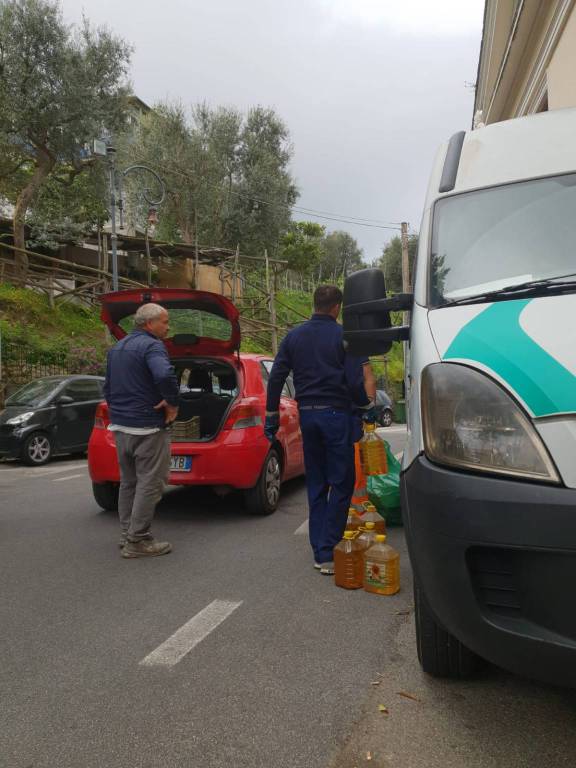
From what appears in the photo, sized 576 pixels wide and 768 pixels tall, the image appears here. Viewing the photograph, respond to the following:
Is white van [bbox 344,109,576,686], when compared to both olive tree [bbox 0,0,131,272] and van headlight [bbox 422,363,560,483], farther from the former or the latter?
olive tree [bbox 0,0,131,272]

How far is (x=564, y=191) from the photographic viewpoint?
9.41 feet

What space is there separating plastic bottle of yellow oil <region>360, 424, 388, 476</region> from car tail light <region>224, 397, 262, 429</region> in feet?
4.38

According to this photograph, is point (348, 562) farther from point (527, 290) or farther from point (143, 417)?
point (527, 290)

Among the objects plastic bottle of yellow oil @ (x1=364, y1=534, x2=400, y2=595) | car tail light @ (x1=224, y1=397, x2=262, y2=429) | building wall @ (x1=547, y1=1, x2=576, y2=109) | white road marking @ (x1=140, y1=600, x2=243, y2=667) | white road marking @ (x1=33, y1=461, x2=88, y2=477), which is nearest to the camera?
white road marking @ (x1=140, y1=600, x2=243, y2=667)

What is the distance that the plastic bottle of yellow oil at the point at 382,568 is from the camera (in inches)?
146

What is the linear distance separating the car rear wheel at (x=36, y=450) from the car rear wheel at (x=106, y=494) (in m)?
4.93

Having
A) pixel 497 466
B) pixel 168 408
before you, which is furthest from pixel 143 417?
pixel 497 466

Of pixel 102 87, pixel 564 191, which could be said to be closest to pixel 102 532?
pixel 564 191

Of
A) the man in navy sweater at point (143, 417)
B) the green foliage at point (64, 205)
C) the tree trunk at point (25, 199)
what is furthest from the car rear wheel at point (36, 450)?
the green foliage at point (64, 205)

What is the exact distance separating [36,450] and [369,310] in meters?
9.23

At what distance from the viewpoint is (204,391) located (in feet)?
21.5

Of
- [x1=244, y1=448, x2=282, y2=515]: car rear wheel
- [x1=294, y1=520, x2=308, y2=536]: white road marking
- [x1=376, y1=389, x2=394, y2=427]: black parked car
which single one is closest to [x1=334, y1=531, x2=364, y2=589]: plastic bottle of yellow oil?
[x1=294, y1=520, x2=308, y2=536]: white road marking

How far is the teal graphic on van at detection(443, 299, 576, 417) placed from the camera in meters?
1.80

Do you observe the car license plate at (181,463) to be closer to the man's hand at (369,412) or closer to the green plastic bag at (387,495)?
the green plastic bag at (387,495)
